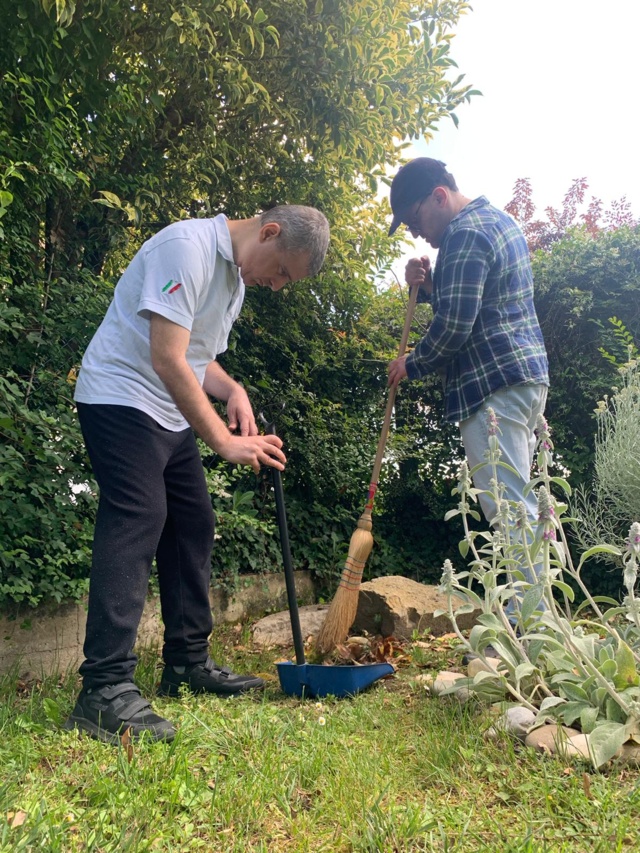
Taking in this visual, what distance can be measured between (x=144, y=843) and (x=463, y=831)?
77 cm

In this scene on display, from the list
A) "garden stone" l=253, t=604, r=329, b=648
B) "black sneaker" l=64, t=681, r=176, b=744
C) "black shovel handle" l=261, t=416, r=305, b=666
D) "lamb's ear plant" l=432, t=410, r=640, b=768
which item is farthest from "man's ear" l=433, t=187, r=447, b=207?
"black sneaker" l=64, t=681, r=176, b=744

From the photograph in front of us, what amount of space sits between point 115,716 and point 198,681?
675 millimetres

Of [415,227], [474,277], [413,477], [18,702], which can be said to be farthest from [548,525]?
[413,477]

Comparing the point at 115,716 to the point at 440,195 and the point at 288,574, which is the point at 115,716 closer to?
the point at 288,574

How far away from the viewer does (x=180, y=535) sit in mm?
2879

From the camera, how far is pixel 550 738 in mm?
2027

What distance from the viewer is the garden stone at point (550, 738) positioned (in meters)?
1.97

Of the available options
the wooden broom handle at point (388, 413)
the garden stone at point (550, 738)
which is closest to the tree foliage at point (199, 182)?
the wooden broom handle at point (388, 413)

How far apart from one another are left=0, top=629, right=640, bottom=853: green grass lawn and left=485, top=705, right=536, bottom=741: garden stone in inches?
2.0

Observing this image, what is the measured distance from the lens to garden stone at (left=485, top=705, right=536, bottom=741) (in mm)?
2131

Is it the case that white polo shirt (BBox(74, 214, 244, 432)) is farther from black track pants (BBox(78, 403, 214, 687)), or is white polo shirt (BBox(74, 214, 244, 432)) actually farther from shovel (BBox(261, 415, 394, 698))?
shovel (BBox(261, 415, 394, 698))

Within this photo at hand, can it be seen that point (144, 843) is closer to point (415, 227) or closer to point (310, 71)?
point (415, 227)

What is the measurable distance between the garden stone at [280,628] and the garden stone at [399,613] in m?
0.29

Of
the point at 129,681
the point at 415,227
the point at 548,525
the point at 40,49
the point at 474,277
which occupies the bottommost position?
the point at 129,681
